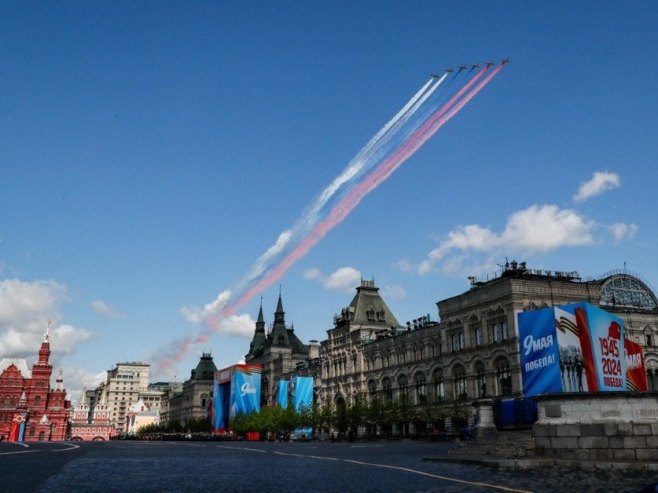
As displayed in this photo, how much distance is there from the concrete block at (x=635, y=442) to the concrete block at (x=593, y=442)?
2.05ft

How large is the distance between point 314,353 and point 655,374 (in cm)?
6269

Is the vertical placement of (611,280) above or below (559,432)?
above

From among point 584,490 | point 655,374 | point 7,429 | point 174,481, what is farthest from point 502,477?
point 7,429

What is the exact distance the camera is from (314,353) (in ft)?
377

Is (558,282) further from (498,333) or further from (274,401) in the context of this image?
(274,401)

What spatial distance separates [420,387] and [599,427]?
176ft

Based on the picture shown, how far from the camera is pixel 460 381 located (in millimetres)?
66125

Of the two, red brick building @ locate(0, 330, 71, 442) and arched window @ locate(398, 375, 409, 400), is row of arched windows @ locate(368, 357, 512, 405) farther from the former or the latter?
red brick building @ locate(0, 330, 71, 442)

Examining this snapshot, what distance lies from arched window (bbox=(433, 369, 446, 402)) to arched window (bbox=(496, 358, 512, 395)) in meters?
9.75

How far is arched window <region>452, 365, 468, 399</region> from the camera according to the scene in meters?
65.1

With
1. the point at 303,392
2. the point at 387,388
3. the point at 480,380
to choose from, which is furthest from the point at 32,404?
the point at 480,380

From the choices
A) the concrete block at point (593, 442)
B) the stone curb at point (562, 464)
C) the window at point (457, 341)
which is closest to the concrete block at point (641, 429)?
the concrete block at point (593, 442)

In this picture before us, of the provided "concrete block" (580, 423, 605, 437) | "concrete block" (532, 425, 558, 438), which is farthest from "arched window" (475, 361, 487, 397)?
"concrete block" (580, 423, 605, 437)

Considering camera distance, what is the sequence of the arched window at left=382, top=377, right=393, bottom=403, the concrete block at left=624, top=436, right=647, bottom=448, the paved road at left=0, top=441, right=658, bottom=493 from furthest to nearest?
the arched window at left=382, top=377, right=393, bottom=403 < the concrete block at left=624, top=436, right=647, bottom=448 < the paved road at left=0, top=441, right=658, bottom=493
